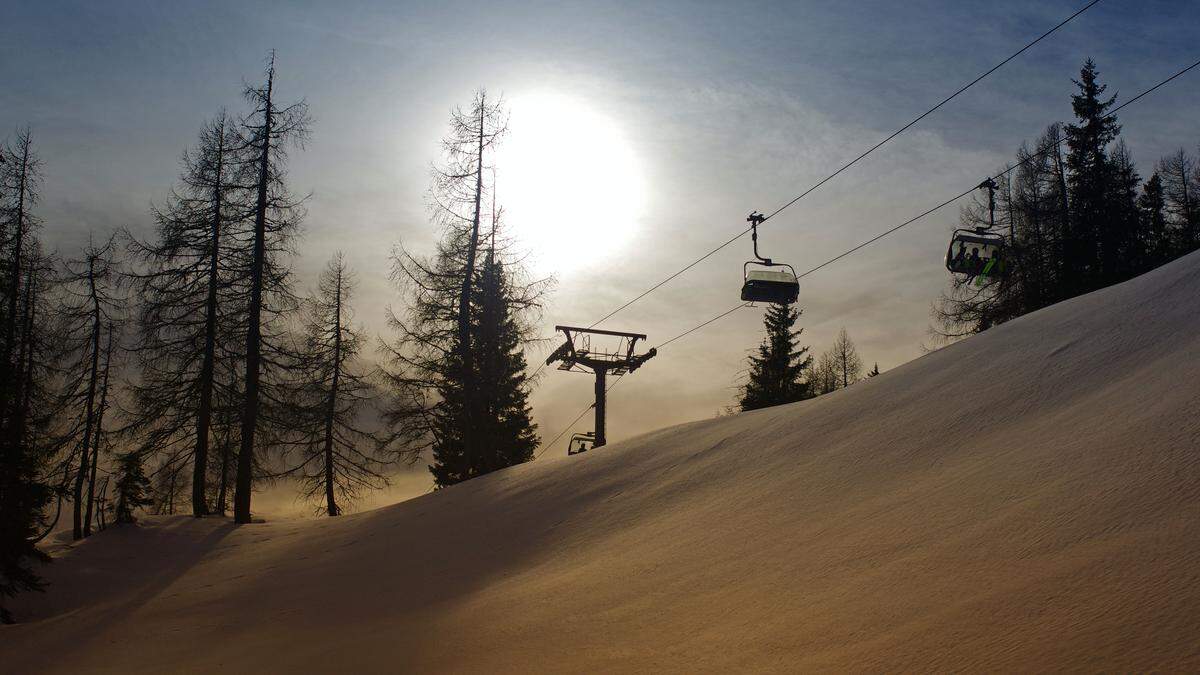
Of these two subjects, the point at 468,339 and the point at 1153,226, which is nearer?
the point at 468,339

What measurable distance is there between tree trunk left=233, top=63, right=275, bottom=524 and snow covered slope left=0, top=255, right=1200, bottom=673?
5.22 metres

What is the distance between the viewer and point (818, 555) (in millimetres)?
6484

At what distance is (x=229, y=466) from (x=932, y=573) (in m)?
Result: 22.9

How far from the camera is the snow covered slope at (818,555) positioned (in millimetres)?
4555

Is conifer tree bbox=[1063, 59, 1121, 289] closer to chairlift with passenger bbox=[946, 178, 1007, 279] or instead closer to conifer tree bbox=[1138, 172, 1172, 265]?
conifer tree bbox=[1138, 172, 1172, 265]

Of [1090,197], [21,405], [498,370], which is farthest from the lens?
[1090,197]

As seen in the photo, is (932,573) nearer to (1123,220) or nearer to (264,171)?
(264,171)

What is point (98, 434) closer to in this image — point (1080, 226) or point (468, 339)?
point (468, 339)

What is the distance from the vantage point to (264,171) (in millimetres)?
21203

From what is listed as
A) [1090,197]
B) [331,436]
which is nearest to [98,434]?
[331,436]

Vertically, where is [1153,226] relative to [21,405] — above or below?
above

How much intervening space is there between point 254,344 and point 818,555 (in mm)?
17499

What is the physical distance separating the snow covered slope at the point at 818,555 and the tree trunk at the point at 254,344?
5.22 metres

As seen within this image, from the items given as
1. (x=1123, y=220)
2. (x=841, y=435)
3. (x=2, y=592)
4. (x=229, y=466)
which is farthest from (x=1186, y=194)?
(x=2, y=592)
